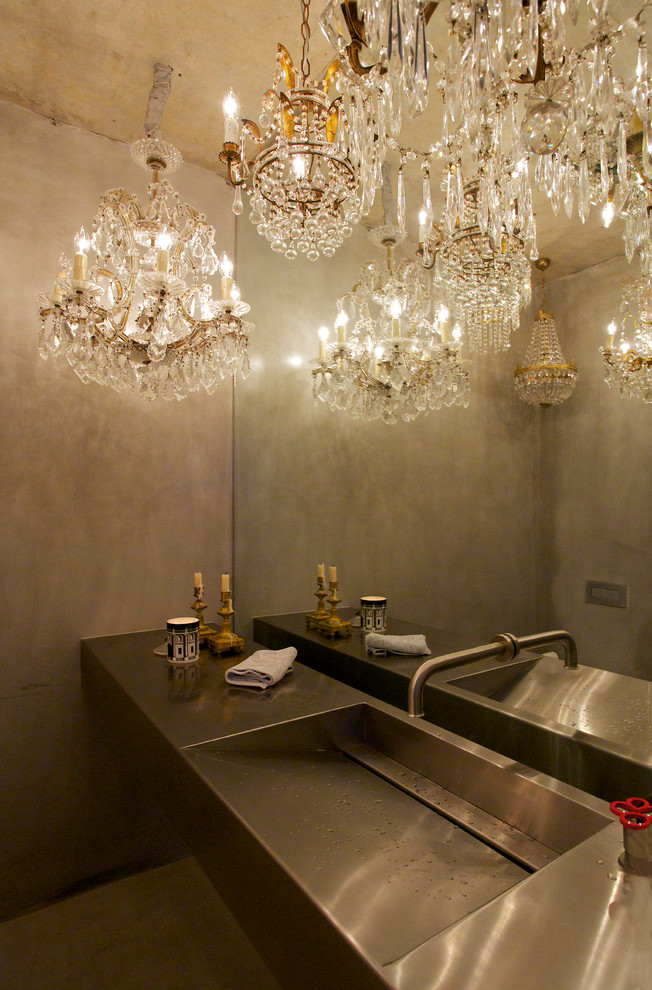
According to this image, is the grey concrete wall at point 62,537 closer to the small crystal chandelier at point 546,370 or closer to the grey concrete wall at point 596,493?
the small crystal chandelier at point 546,370

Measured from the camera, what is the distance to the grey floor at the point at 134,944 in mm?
1794

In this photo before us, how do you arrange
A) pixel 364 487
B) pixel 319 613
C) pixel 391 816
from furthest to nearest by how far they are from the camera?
pixel 364 487
pixel 319 613
pixel 391 816

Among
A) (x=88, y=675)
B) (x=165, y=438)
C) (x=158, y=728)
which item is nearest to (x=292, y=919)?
(x=158, y=728)

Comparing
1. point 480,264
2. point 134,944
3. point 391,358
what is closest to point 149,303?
point 391,358

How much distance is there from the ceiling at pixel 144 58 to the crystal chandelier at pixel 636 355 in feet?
4.11

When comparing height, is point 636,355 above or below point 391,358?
above

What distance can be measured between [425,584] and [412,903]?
90.2 inches

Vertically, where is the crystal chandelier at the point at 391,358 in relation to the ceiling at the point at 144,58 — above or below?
below

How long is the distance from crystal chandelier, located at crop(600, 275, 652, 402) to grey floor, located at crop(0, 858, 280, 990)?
2.96 m

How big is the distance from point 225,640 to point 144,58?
2.18m

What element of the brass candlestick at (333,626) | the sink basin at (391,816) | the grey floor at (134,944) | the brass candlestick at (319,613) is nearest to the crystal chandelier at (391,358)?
the brass candlestick at (319,613)

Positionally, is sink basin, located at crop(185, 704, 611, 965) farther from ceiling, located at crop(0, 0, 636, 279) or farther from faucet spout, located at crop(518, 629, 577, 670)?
ceiling, located at crop(0, 0, 636, 279)

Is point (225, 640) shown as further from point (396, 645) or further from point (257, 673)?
point (396, 645)

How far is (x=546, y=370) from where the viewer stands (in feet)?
10.7
